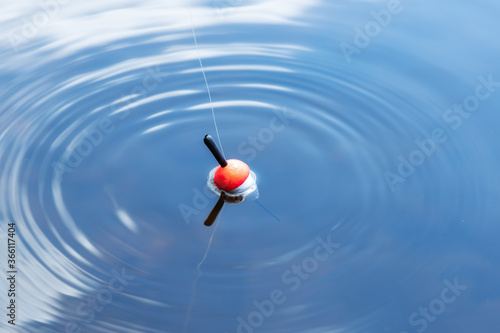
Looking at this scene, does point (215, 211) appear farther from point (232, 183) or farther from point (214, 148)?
point (214, 148)

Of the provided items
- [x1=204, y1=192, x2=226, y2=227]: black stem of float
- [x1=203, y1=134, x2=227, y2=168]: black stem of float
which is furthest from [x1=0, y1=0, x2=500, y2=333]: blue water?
[x1=203, y1=134, x2=227, y2=168]: black stem of float

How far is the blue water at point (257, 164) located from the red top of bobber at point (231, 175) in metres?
0.09

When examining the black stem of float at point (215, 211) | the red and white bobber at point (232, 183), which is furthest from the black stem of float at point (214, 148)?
the black stem of float at point (215, 211)

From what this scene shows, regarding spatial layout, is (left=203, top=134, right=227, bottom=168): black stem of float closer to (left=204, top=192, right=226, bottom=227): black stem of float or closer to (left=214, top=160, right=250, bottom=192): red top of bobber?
(left=214, top=160, right=250, bottom=192): red top of bobber

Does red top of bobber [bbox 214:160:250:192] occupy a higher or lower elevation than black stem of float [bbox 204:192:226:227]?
higher

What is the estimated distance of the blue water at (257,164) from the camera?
6.67ft

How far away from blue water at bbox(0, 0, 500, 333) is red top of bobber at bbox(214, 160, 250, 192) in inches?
3.4

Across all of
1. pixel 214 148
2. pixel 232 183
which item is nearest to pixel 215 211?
pixel 232 183

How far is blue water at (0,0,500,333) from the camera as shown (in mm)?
2033

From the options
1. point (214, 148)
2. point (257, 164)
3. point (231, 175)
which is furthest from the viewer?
point (257, 164)

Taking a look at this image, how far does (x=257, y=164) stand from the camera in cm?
247

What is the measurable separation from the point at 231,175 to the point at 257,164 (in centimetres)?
21

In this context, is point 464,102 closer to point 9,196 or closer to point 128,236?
point 128,236

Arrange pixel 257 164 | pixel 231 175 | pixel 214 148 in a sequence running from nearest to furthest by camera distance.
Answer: pixel 214 148, pixel 231 175, pixel 257 164
